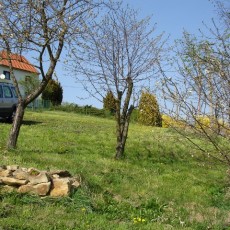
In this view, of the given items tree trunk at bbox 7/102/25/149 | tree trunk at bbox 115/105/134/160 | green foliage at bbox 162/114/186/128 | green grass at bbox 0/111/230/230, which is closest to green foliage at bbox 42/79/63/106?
green grass at bbox 0/111/230/230

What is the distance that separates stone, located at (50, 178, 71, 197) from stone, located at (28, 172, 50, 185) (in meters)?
0.16

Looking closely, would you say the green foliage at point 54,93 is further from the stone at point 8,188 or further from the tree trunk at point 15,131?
the stone at point 8,188

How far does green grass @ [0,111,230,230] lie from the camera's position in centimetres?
653

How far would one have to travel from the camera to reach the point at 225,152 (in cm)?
719

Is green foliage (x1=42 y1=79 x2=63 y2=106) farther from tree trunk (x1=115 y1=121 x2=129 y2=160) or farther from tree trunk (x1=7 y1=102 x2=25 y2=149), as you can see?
tree trunk (x1=7 y1=102 x2=25 y2=149)

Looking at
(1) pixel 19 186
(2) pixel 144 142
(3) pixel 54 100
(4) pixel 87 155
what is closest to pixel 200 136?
(1) pixel 19 186

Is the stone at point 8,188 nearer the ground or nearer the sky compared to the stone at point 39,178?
nearer the ground

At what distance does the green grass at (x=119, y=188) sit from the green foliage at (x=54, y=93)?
32.9 meters

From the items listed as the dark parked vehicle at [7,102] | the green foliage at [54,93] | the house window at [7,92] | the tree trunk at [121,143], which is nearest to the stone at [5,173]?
the tree trunk at [121,143]

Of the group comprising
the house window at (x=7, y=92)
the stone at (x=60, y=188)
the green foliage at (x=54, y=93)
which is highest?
the green foliage at (x=54, y=93)

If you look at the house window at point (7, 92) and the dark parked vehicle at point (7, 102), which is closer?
the dark parked vehicle at point (7, 102)

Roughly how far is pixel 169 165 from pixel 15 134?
4273 mm

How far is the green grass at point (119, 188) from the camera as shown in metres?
6.53

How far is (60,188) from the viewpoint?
7.45 m
